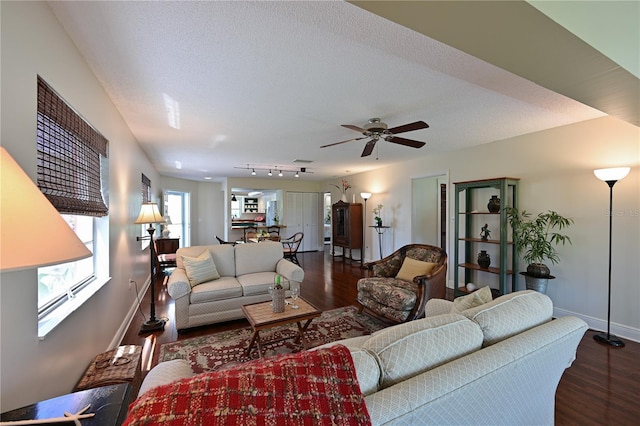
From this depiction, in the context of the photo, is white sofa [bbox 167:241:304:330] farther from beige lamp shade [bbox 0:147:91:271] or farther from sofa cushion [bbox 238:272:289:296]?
beige lamp shade [bbox 0:147:91:271]

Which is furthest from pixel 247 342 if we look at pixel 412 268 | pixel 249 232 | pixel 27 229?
pixel 249 232

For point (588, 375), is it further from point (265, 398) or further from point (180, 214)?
point (180, 214)

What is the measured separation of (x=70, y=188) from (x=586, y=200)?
16.4 ft

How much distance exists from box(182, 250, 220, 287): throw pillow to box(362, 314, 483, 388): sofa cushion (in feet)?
9.07

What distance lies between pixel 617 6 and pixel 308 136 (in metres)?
2.93

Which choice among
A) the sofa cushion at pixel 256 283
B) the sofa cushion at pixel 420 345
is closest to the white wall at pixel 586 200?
the sofa cushion at pixel 420 345

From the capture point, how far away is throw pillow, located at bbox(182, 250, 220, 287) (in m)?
3.24

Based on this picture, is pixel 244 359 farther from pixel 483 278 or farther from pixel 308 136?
pixel 483 278

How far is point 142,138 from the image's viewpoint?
3.83 meters

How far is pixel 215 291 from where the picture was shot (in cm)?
310

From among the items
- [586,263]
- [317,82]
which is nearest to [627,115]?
[586,263]

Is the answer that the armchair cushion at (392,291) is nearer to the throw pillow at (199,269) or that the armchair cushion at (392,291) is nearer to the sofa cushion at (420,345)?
the sofa cushion at (420,345)

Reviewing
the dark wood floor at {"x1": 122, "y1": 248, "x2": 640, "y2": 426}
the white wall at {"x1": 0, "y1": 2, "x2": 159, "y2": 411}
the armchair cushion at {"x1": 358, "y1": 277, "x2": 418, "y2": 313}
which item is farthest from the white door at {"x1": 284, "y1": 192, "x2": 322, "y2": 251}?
the white wall at {"x1": 0, "y1": 2, "x2": 159, "y2": 411}

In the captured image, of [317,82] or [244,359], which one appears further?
[244,359]
